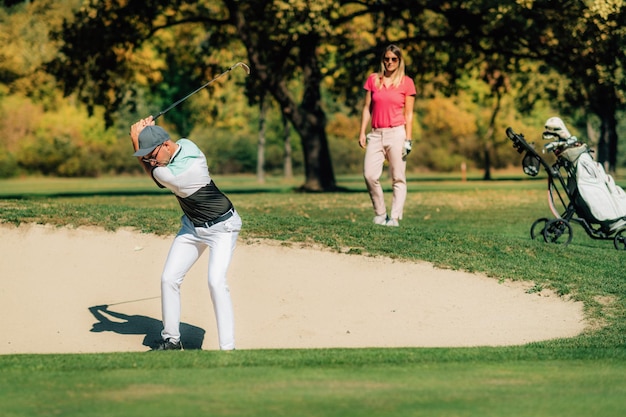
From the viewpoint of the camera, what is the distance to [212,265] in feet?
30.2

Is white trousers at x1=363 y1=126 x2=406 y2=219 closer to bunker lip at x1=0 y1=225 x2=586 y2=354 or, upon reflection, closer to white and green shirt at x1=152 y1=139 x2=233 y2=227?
bunker lip at x1=0 y1=225 x2=586 y2=354

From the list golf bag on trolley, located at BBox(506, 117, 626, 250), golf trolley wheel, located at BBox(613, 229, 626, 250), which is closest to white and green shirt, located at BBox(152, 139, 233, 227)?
golf bag on trolley, located at BBox(506, 117, 626, 250)

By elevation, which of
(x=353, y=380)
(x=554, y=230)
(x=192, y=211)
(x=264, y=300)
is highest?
(x=192, y=211)

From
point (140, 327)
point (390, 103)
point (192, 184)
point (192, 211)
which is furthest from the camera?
point (390, 103)

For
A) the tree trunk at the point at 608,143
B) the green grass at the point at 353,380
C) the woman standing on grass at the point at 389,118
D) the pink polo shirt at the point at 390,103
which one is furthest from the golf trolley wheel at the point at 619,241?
the tree trunk at the point at 608,143

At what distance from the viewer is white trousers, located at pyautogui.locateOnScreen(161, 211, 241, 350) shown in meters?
9.22

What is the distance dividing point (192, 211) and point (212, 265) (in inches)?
19.0

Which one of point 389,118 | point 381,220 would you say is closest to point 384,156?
point 389,118

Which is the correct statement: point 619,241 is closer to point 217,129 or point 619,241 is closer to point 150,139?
point 150,139

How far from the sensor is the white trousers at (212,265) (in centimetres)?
922

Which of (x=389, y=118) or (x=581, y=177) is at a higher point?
(x=389, y=118)

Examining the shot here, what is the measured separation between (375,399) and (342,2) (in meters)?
26.9

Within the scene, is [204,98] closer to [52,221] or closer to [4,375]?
[52,221]

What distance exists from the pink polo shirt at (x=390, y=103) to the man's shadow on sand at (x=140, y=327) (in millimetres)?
5285
